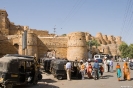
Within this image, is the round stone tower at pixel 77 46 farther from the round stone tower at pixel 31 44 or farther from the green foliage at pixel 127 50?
the green foliage at pixel 127 50

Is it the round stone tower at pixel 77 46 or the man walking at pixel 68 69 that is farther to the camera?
the round stone tower at pixel 77 46

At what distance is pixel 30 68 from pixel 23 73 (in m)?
1.14

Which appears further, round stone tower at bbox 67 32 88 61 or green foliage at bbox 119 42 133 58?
green foliage at bbox 119 42 133 58

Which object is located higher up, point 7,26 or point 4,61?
point 7,26

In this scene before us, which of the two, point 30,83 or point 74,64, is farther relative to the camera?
point 74,64

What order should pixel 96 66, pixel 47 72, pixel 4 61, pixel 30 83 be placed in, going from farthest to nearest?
pixel 47 72 → pixel 96 66 → pixel 30 83 → pixel 4 61

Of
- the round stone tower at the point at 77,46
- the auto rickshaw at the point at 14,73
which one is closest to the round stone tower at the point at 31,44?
the round stone tower at the point at 77,46

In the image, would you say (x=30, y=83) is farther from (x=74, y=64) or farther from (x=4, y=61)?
(x=74, y=64)

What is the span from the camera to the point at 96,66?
14.0m

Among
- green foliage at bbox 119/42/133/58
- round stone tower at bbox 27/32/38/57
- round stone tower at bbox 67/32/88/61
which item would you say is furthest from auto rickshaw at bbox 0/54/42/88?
green foliage at bbox 119/42/133/58

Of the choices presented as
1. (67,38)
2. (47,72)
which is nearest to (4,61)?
(47,72)

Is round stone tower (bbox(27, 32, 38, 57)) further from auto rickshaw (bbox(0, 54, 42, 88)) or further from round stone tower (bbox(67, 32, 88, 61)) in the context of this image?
auto rickshaw (bbox(0, 54, 42, 88))

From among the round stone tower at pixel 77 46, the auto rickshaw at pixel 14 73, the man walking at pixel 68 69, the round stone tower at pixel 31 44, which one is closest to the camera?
the auto rickshaw at pixel 14 73

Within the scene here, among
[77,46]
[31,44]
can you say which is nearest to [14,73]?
[31,44]
